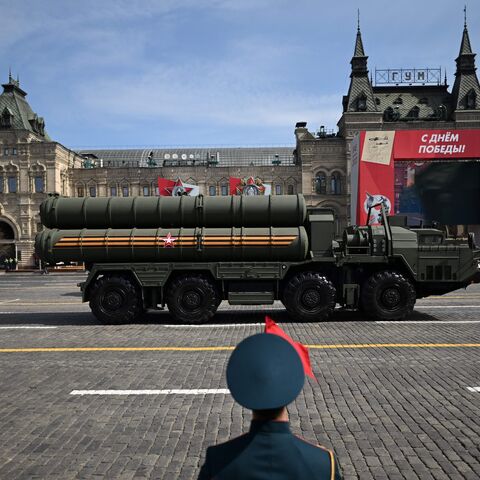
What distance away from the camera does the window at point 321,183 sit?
202 ft

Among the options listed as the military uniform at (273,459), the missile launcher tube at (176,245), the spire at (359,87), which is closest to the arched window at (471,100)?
the spire at (359,87)

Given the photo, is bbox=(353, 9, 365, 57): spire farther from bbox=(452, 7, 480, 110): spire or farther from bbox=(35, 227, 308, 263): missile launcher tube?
bbox=(35, 227, 308, 263): missile launcher tube

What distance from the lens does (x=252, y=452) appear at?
199 centimetres

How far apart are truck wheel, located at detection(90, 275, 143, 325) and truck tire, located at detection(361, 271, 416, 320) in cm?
599

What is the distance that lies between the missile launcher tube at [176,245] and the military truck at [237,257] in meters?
0.03

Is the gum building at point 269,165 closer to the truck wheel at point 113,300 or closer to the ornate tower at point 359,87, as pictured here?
the ornate tower at point 359,87

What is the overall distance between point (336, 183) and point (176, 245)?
5126 centimetres

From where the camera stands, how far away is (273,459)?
1.96m

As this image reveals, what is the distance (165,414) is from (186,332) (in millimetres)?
5377

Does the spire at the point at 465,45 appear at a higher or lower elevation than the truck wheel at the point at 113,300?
higher

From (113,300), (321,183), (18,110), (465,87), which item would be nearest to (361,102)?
(321,183)

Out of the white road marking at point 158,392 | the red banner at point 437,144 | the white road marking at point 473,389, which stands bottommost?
the white road marking at point 158,392

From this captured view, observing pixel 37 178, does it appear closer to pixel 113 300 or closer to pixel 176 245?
pixel 113 300

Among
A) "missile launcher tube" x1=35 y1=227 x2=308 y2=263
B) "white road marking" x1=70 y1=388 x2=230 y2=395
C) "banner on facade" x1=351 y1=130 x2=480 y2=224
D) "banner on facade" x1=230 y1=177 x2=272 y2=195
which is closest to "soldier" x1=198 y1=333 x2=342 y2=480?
"white road marking" x1=70 y1=388 x2=230 y2=395
